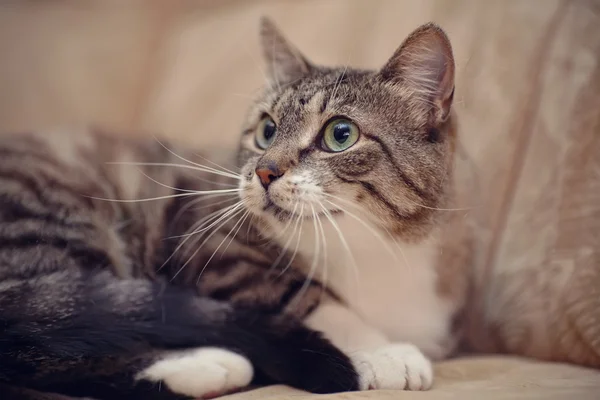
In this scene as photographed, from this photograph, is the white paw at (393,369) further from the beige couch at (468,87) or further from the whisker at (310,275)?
the whisker at (310,275)

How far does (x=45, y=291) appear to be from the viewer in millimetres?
865

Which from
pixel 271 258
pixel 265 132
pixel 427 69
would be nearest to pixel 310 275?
pixel 271 258

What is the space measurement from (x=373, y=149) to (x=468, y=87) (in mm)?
226

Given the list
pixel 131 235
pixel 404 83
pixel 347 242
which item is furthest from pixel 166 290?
pixel 404 83

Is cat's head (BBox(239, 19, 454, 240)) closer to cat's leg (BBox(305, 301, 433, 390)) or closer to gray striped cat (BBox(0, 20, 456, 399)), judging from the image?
gray striped cat (BBox(0, 20, 456, 399))

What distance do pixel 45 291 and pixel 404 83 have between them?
0.72 meters

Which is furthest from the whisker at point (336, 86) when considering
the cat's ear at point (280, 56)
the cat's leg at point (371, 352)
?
the cat's leg at point (371, 352)

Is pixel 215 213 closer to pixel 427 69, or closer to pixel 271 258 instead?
pixel 271 258

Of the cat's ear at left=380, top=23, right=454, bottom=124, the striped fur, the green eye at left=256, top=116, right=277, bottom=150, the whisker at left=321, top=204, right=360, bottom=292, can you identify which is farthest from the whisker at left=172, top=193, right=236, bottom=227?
the cat's ear at left=380, top=23, right=454, bottom=124

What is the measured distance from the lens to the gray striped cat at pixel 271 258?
83 centimetres

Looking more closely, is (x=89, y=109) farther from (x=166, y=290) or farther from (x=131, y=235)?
(x=166, y=290)

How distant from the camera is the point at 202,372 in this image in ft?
2.72

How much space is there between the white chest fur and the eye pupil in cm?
17

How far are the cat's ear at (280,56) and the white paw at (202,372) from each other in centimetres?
58
